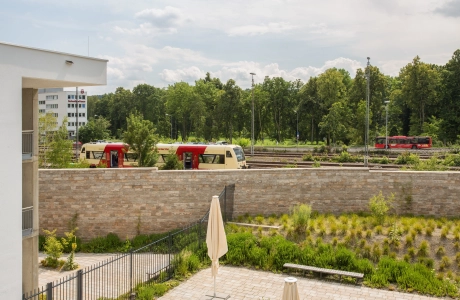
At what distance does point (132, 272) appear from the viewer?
12.9 metres

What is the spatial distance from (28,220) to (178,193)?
7.49 meters

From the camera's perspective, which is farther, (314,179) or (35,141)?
(314,179)

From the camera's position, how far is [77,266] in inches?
582

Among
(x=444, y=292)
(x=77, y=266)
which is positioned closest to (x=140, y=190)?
(x=77, y=266)

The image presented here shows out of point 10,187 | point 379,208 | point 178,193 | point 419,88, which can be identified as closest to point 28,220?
point 10,187

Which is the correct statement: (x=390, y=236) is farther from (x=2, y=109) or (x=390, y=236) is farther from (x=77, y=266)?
(x=2, y=109)

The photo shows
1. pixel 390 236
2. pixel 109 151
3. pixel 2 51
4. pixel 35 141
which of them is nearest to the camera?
pixel 2 51

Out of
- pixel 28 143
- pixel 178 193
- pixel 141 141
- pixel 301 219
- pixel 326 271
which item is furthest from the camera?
pixel 141 141

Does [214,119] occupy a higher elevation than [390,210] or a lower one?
higher

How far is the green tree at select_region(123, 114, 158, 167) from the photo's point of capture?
23.4 m

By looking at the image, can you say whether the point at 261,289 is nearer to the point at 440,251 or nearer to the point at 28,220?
the point at 440,251

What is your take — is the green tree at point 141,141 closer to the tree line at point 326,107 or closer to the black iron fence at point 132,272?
the black iron fence at point 132,272

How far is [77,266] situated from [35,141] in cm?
580

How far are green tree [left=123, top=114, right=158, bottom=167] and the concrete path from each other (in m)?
11.4
